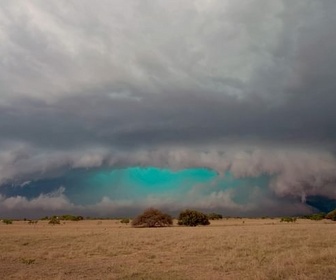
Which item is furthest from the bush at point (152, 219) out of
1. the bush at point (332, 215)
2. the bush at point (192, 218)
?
the bush at point (332, 215)

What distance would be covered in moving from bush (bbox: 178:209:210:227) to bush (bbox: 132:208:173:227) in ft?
11.4

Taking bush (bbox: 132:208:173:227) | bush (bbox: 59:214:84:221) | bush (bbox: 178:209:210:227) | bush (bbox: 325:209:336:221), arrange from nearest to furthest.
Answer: bush (bbox: 132:208:173:227)
bush (bbox: 178:209:210:227)
bush (bbox: 325:209:336:221)
bush (bbox: 59:214:84:221)

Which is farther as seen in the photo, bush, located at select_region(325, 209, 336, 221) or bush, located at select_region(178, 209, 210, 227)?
bush, located at select_region(325, 209, 336, 221)

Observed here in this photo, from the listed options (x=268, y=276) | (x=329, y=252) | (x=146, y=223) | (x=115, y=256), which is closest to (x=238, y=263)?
(x=268, y=276)

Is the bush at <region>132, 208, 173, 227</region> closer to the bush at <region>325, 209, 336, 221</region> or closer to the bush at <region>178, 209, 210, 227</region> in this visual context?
the bush at <region>178, 209, 210, 227</region>

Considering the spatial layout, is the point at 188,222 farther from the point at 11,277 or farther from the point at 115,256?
the point at 11,277

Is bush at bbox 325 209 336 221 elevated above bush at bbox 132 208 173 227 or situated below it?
above

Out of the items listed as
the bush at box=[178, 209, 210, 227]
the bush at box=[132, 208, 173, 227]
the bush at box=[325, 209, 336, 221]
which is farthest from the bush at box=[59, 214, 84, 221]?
the bush at box=[325, 209, 336, 221]

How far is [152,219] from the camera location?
96.1m

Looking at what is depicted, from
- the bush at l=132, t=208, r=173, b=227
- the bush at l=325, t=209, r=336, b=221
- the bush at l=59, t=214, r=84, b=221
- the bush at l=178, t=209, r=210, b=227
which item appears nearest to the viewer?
the bush at l=132, t=208, r=173, b=227

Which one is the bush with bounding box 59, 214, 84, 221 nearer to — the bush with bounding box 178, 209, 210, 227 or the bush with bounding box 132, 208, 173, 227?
the bush with bounding box 132, 208, 173, 227

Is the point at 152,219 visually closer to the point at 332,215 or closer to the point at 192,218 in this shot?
the point at 192,218

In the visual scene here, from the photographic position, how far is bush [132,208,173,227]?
315 feet

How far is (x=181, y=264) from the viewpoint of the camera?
2719cm
